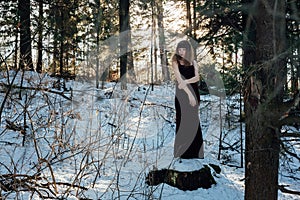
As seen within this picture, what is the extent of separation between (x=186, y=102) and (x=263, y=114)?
184cm

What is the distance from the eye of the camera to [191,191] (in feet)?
14.3

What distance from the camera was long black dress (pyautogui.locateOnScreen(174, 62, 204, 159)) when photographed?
16.0 feet

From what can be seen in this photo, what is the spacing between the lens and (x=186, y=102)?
16.1ft

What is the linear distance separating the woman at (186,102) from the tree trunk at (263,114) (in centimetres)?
147

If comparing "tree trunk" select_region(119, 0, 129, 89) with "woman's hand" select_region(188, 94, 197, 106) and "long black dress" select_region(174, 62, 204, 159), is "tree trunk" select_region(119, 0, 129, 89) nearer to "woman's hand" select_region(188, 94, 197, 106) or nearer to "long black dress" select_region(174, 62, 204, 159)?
"long black dress" select_region(174, 62, 204, 159)

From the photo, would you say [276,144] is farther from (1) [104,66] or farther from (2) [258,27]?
(1) [104,66]

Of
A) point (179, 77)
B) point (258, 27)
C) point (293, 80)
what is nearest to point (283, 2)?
point (258, 27)

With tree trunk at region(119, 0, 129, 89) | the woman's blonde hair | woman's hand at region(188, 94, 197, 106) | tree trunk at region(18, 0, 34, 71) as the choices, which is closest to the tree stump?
woman's hand at region(188, 94, 197, 106)

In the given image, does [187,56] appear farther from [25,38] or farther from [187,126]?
[25,38]

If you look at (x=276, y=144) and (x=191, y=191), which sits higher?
(x=276, y=144)

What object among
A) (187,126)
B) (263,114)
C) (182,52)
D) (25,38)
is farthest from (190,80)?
(25,38)

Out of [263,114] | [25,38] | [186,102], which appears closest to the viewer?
[25,38]

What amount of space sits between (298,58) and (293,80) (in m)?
0.43

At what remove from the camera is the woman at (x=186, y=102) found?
4.79 metres
